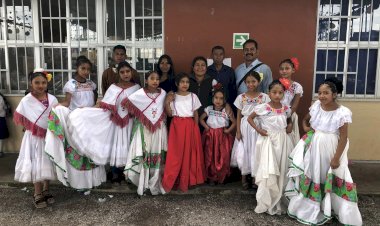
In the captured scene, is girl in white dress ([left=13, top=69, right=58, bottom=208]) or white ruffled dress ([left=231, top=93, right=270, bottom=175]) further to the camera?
white ruffled dress ([left=231, top=93, right=270, bottom=175])

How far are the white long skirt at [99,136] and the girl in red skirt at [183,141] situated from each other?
520 mm

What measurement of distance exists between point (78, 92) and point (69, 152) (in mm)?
735

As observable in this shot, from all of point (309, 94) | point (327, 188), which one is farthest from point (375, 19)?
point (327, 188)

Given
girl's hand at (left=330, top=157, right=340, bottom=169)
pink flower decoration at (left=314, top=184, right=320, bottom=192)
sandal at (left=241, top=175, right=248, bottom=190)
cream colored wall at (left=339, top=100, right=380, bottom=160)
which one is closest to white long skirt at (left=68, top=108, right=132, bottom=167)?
sandal at (left=241, top=175, right=248, bottom=190)

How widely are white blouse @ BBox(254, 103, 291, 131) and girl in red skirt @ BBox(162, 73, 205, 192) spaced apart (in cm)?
77

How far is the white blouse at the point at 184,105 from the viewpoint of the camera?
12.8 ft

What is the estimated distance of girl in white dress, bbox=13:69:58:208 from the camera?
139 inches

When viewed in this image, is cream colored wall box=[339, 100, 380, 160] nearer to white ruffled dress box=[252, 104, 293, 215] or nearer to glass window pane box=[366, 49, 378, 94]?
glass window pane box=[366, 49, 378, 94]

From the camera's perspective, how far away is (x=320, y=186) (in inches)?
131

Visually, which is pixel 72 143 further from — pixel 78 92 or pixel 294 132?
pixel 294 132

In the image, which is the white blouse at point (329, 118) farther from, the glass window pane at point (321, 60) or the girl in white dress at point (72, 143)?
the girl in white dress at point (72, 143)

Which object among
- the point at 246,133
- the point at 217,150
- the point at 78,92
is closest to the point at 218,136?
the point at 217,150

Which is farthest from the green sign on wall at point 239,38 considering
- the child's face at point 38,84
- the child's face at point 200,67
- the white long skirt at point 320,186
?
the child's face at point 38,84

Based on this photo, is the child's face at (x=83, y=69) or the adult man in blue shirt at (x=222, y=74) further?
the adult man in blue shirt at (x=222, y=74)
